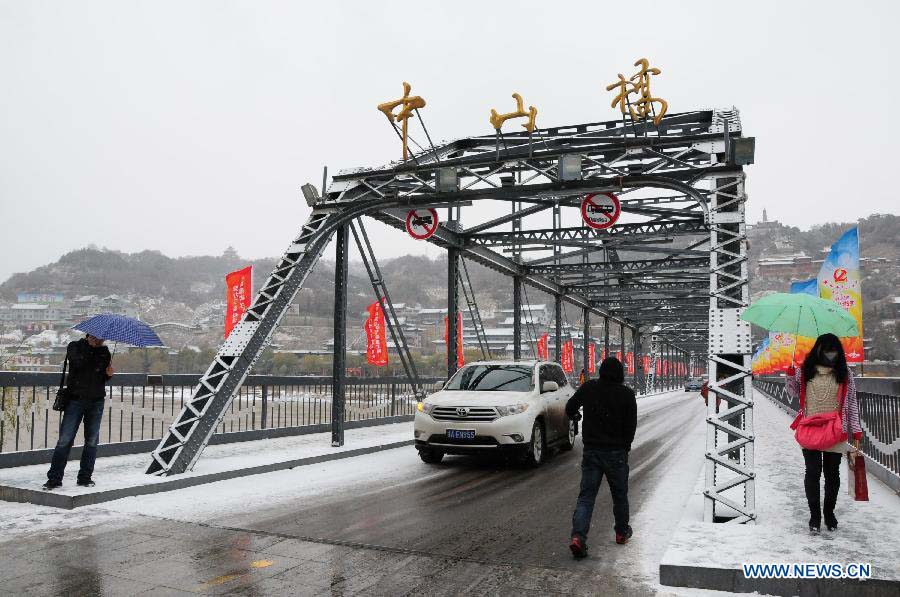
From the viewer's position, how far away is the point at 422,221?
52.9 ft

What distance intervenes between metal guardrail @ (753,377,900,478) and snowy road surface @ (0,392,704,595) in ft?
9.06

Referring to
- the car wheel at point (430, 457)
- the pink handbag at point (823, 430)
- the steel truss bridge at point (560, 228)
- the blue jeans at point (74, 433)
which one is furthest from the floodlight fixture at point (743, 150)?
the blue jeans at point (74, 433)

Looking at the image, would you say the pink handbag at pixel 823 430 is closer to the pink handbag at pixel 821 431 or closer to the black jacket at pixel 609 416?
the pink handbag at pixel 821 431

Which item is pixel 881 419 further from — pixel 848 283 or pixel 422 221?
pixel 422 221

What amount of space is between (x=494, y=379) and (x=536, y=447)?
5.25 feet

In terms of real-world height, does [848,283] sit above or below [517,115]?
below

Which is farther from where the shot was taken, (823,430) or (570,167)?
(570,167)

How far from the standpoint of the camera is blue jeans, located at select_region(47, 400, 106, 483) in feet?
27.7

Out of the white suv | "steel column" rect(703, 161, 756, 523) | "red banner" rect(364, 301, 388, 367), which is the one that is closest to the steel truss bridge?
"steel column" rect(703, 161, 756, 523)

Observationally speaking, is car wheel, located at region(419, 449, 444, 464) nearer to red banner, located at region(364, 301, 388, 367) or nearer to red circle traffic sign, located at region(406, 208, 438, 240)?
red circle traffic sign, located at region(406, 208, 438, 240)

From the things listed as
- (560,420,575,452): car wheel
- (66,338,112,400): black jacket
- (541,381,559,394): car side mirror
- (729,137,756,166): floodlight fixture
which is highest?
(729,137,756,166): floodlight fixture

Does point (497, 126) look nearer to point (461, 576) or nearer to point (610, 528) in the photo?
point (610, 528)

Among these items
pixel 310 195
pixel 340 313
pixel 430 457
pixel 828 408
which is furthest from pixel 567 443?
pixel 828 408

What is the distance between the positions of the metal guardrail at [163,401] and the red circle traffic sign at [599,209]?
7.57 meters
